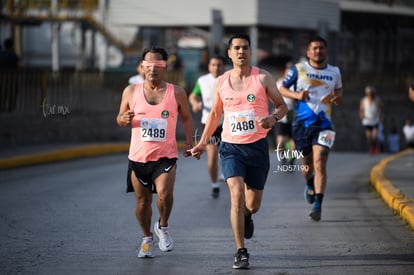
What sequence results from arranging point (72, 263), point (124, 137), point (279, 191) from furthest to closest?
point (124, 137)
point (279, 191)
point (72, 263)

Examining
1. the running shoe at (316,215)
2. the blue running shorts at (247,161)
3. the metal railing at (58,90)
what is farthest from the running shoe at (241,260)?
the metal railing at (58,90)

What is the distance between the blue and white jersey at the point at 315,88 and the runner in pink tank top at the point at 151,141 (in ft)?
9.63

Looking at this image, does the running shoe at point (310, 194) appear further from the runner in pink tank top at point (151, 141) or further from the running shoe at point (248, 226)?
the runner in pink tank top at point (151, 141)

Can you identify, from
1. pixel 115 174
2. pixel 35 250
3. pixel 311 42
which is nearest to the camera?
pixel 35 250

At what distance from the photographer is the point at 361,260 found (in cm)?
842

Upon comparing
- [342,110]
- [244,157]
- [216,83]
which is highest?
[216,83]

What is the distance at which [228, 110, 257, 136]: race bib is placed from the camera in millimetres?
8555

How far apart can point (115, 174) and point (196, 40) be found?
49618 mm

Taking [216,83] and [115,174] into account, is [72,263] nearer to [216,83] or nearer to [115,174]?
[216,83]

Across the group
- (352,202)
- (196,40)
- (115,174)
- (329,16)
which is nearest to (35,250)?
(352,202)

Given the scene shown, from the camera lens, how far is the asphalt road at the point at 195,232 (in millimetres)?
8227

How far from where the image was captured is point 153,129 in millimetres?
8695

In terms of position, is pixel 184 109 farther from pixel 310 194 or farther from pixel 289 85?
pixel 310 194

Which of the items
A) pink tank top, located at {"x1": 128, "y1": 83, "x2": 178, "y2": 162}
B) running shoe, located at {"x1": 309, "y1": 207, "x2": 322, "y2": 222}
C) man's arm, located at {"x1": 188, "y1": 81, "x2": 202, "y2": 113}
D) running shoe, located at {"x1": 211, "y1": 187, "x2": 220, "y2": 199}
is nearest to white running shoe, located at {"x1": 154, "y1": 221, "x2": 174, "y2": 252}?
pink tank top, located at {"x1": 128, "y1": 83, "x2": 178, "y2": 162}
